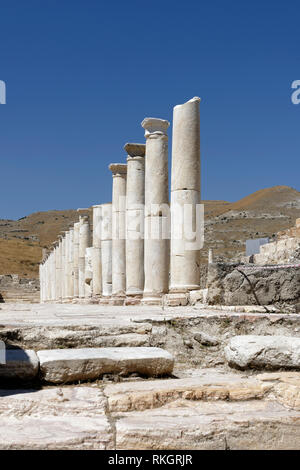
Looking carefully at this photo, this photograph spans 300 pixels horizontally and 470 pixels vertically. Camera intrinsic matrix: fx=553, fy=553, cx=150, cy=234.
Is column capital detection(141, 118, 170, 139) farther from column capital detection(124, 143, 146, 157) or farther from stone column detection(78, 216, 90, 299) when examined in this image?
stone column detection(78, 216, 90, 299)

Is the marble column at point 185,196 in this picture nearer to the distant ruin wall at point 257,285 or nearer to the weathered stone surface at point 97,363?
the distant ruin wall at point 257,285

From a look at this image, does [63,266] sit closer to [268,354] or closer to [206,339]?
[206,339]

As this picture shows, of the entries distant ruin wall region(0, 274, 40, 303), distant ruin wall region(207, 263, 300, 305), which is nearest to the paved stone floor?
distant ruin wall region(207, 263, 300, 305)

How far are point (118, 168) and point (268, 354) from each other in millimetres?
16379

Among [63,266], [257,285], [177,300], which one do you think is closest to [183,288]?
[177,300]

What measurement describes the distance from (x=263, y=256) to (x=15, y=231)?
105 m

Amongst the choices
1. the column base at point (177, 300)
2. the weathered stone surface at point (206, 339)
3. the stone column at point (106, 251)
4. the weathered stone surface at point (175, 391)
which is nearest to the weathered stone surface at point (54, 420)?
the weathered stone surface at point (175, 391)

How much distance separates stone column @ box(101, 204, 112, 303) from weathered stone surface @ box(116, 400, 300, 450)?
716 inches

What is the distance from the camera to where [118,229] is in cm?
2077

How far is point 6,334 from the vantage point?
18.3 feet

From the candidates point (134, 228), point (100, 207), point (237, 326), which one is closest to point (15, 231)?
point (100, 207)

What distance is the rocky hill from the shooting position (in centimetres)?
7191

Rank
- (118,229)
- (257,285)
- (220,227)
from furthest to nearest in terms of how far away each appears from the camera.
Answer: (220,227), (118,229), (257,285)
